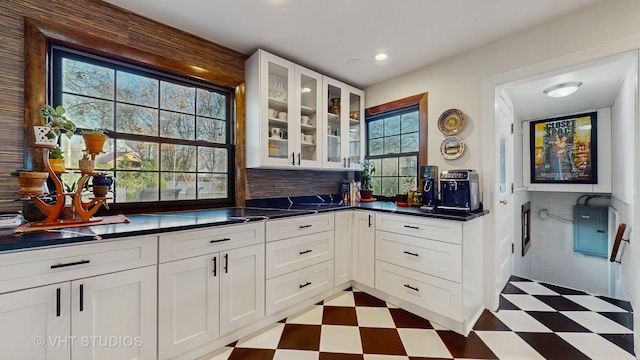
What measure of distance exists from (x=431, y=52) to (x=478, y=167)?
116 centimetres

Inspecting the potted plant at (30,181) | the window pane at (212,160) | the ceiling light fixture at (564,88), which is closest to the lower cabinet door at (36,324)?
the potted plant at (30,181)

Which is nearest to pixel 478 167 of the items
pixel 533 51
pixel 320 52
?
pixel 533 51

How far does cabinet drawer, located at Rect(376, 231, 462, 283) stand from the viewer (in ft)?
6.16

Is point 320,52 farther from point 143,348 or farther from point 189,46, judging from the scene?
point 143,348

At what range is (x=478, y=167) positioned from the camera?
2281 millimetres

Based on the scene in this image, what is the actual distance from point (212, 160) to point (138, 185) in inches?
24.4

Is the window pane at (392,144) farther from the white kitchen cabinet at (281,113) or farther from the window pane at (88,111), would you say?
the window pane at (88,111)

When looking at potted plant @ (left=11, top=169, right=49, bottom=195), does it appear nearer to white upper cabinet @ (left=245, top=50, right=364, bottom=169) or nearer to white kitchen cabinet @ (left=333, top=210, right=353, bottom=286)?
white upper cabinet @ (left=245, top=50, right=364, bottom=169)

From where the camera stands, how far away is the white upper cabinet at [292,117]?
228 cm

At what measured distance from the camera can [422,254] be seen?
6.71ft

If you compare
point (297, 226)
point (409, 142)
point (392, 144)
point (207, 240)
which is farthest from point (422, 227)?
point (207, 240)

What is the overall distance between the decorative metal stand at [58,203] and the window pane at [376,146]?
2.75 m

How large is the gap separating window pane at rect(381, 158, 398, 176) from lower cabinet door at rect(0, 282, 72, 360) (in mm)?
2893

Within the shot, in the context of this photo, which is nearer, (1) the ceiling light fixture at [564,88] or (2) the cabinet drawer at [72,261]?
(2) the cabinet drawer at [72,261]
